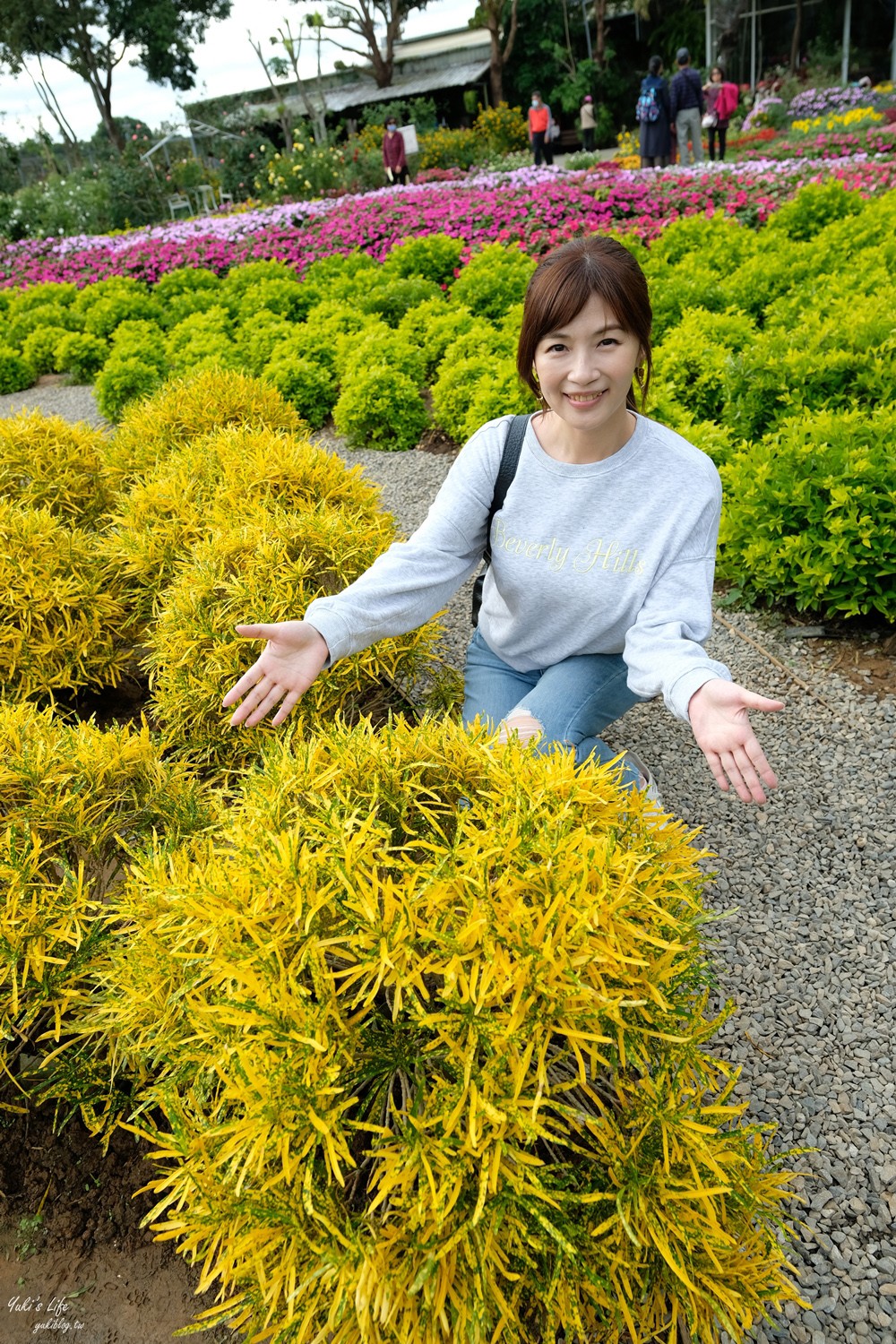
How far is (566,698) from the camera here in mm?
2258

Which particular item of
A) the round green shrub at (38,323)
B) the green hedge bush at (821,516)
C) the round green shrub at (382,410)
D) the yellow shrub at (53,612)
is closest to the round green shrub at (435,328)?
the round green shrub at (382,410)

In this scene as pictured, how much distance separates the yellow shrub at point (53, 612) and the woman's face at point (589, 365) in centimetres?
205

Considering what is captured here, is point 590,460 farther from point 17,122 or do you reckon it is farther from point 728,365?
point 17,122

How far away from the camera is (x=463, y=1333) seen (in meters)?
1.13

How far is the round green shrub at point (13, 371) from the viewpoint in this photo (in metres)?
9.25

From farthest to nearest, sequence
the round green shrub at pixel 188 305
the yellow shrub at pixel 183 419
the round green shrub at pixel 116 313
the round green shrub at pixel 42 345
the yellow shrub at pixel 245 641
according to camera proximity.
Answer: the round green shrub at pixel 42 345
the round green shrub at pixel 116 313
the round green shrub at pixel 188 305
the yellow shrub at pixel 183 419
the yellow shrub at pixel 245 641

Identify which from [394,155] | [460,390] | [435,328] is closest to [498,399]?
[460,390]

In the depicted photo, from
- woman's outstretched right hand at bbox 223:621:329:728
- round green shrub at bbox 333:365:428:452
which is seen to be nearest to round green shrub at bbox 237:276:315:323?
round green shrub at bbox 333:365:428:452

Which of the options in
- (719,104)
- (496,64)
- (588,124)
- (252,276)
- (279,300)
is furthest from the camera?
(496,64)

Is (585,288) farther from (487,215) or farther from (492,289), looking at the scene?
(487,215)

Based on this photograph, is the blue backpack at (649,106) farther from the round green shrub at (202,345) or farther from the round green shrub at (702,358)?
the round green shrub at (702,358)

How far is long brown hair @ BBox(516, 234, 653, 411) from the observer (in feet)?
6.03

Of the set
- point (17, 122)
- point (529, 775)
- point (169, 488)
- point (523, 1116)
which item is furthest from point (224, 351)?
point (17, 122)

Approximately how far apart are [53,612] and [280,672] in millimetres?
1778
